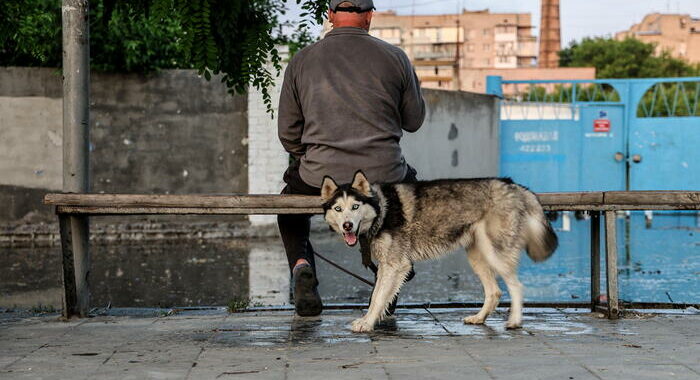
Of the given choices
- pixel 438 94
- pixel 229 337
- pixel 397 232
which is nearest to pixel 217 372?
pixel 229 337

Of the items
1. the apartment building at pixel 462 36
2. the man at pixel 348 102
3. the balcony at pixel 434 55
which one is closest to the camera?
the man at pixel 348 102

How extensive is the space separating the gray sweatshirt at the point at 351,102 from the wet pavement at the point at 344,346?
1009 mm

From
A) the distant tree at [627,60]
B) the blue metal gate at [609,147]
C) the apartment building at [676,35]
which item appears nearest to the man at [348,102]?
the blue metal gate at [609,147]

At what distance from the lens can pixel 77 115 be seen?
7148mm

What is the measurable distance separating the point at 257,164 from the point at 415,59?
95.2 m

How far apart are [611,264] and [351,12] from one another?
2.40 m

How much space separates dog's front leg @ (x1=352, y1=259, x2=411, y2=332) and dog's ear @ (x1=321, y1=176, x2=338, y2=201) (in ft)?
1.73

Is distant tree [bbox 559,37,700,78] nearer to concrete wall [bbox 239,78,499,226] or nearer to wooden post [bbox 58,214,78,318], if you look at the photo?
concrete wall [bbox 239,78,499,226]

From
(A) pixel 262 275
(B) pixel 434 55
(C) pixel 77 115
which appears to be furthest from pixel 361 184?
(B) pixel 434 55

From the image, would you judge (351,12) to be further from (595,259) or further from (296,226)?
(595,259)

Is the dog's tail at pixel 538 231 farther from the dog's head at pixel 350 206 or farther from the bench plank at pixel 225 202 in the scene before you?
the dog's head at pixel 350 206

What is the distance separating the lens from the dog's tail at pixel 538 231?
6129 mm

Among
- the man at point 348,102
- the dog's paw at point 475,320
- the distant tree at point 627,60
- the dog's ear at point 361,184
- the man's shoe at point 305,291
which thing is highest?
the distant tree at point 627,60

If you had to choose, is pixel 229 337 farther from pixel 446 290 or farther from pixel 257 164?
pixel 257 164
